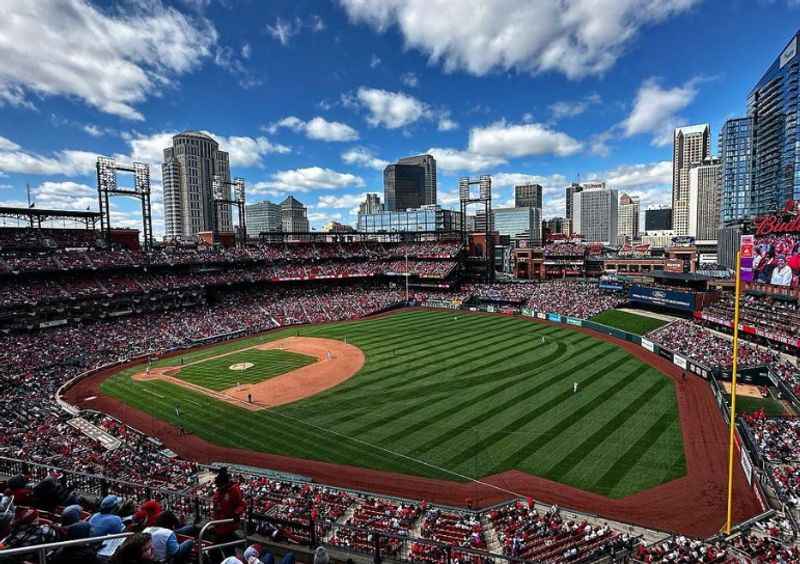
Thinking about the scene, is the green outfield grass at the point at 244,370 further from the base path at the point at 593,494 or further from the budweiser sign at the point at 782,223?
the budweiser sign at the point at 782,223

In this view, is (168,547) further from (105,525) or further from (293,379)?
(293,379)

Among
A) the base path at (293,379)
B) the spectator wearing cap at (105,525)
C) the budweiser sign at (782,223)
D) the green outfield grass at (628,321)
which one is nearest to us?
the spectator wearing cap at (105,525)

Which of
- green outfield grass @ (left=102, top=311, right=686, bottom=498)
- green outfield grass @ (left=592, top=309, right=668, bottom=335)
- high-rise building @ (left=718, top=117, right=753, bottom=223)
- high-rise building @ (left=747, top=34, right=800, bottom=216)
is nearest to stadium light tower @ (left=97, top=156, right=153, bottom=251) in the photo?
green outfield grass @ (left=102, top=311, right=686, bottom=498)

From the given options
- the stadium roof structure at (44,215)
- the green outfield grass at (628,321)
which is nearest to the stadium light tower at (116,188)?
the stadium roof structure at (44,215)

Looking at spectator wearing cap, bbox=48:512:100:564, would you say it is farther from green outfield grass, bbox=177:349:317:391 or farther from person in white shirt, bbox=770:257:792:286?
person in white shirt, bbox=770:257:792:286

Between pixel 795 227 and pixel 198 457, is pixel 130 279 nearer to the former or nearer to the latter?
pixel 198 457
